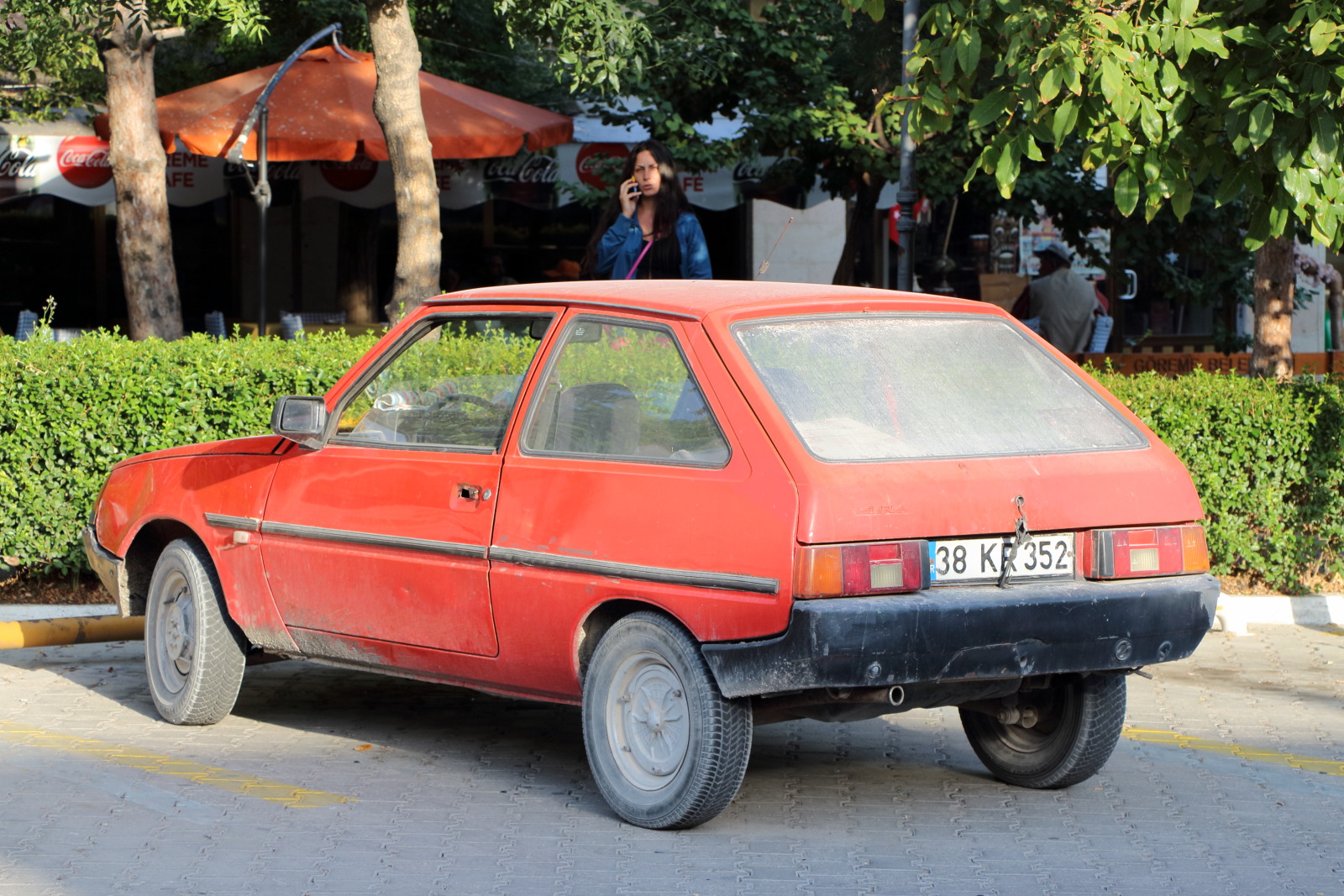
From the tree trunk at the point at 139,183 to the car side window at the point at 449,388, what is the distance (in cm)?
744

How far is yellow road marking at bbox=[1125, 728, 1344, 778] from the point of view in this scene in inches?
237

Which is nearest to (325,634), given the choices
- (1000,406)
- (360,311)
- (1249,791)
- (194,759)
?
(194,759)

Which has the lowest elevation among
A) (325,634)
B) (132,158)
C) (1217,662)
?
(1217,662)

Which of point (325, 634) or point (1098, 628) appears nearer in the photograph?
point (1098, 628)

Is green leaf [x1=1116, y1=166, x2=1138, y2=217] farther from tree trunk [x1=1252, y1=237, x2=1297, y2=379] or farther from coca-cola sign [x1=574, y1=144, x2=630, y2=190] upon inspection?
coca-cola sign [x1=574, y1=144, x2=630, y2=190]

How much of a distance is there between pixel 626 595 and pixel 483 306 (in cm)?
137

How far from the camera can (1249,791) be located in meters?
5.64

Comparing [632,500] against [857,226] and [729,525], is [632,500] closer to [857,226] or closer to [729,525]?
[729,525]

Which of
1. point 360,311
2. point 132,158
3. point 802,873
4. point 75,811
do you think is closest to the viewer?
point 802,873

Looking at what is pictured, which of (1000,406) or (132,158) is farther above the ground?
(132,158)

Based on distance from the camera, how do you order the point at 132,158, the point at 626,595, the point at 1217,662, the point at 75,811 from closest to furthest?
the point at 626,595, the point at 75,811, the point at 1217,662, the point at 132,158

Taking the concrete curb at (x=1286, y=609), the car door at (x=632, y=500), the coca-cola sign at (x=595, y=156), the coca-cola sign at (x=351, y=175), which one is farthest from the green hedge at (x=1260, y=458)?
the coca-cola sign at (x=351, y=175)

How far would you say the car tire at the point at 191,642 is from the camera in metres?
6.32

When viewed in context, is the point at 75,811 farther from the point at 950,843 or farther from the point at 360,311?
the point at 360,311
